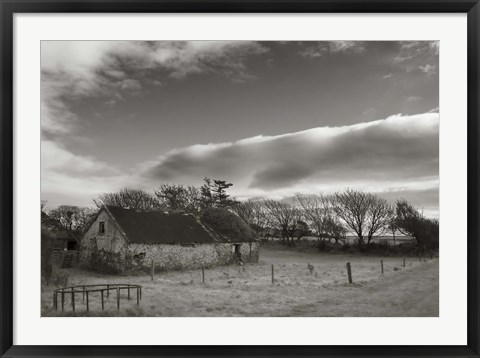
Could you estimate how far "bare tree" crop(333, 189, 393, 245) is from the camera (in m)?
8.75

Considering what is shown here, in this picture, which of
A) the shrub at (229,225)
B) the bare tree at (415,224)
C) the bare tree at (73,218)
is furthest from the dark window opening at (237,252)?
the bare tree at (415,224)

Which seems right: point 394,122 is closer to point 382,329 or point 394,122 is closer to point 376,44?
point 376,44

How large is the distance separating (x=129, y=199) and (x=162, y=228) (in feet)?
19.8

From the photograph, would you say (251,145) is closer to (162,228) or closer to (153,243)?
(162,228)

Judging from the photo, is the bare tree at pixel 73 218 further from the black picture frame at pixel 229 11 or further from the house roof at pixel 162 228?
the black picture frame at pixel 229 11

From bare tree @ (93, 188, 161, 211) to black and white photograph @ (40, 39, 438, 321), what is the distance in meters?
0.13

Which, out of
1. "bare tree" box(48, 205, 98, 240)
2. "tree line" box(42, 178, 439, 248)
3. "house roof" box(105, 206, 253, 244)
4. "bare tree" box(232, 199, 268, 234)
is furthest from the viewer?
"house roof" box(105, 206, 253, 244)

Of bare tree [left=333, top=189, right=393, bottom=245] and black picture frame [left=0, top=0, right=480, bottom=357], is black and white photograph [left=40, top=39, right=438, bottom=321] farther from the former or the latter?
black picture frame [left=0, top=0, right=480, bottom=357]

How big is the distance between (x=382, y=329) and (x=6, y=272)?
5.71 m

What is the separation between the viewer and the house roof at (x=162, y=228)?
1403 centimetres

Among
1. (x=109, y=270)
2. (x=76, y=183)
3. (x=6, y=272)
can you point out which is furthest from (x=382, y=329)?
(x=109, y=270)

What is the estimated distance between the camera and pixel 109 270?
12.4m

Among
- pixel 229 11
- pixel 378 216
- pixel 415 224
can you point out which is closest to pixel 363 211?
pixel 378 216

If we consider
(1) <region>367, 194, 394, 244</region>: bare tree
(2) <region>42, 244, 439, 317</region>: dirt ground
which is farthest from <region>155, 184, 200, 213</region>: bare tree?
(1) <region>367, 194, 394, 244</region>: bare tree
